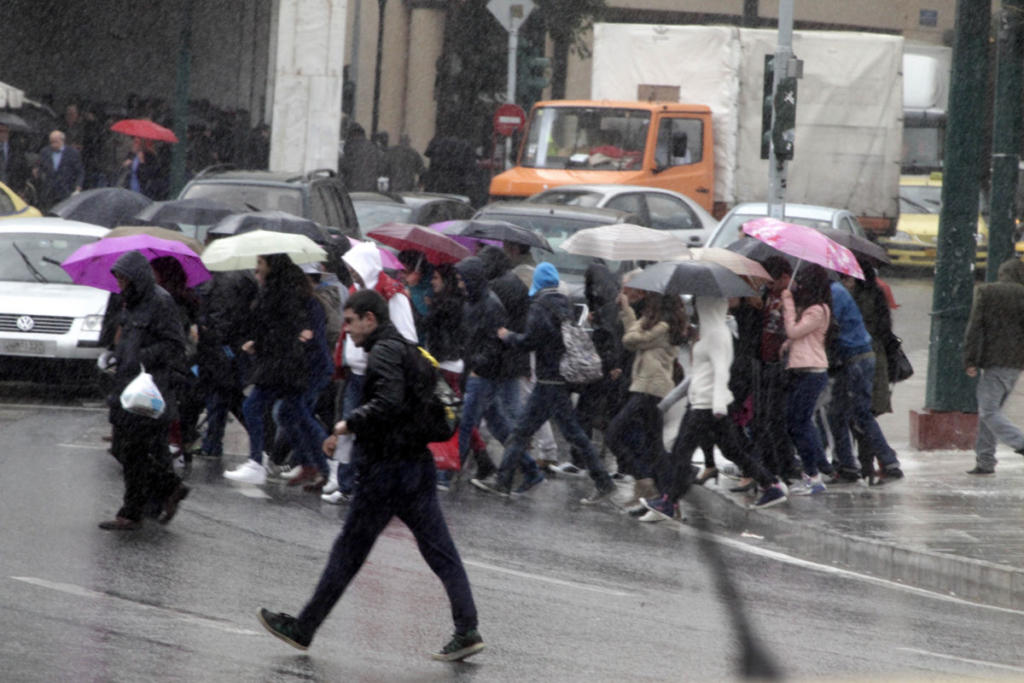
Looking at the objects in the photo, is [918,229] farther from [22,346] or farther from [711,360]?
[711,360]

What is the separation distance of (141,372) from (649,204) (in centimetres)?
1286

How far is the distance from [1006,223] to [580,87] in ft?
118

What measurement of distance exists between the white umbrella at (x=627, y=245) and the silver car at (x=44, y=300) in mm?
3939

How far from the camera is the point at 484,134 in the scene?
43750 mm

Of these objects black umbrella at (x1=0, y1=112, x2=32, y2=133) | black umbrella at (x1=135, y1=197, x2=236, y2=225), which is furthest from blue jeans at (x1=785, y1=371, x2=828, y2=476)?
black umbrella at (x1=0, y1=112, x2=32, y2=133)

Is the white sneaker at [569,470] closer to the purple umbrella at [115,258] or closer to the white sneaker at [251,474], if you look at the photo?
the white sneaker at [251,474]

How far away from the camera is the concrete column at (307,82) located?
28312mm

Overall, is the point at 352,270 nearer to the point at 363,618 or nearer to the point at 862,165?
the point at 363,618

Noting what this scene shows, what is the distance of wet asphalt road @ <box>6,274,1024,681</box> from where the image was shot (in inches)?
281

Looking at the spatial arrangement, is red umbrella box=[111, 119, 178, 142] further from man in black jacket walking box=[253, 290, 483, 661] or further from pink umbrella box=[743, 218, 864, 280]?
man in black jacket walking box=[253, 290, 483, 661]

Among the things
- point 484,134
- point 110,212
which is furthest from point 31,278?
point 484,134

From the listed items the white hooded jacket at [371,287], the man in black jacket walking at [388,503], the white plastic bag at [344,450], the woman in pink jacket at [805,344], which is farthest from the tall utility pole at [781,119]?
the man in black jacket walking at [388,503]

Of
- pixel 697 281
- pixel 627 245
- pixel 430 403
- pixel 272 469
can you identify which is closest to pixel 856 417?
pixel 627 245

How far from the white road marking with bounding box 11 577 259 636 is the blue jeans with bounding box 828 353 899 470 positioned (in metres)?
6.17
